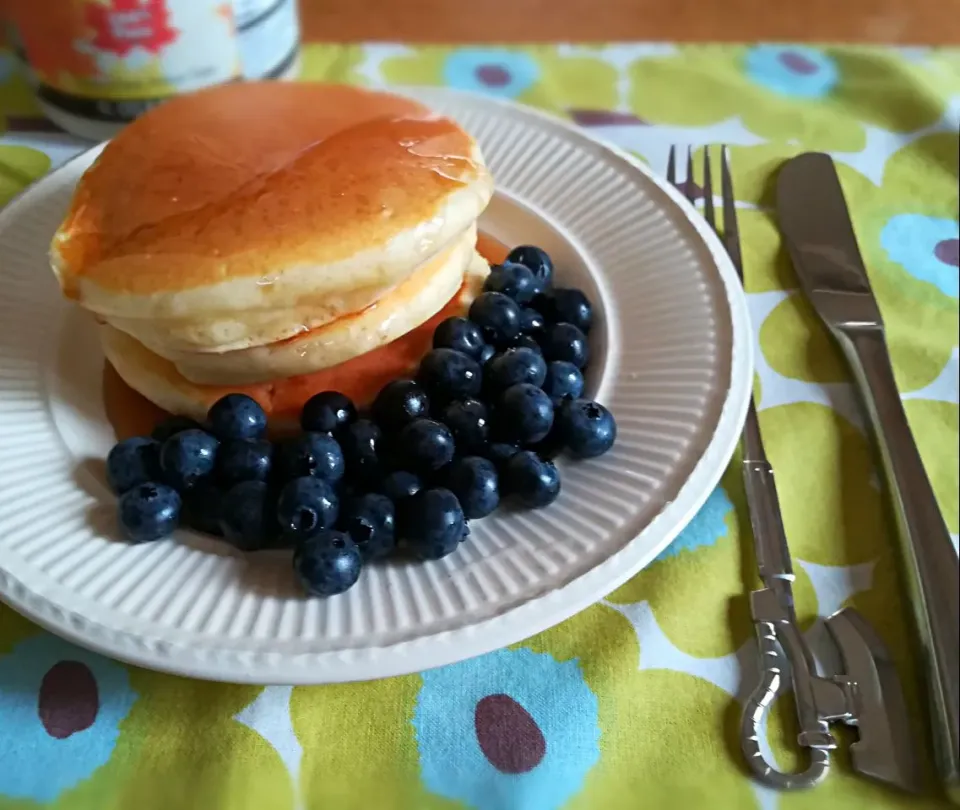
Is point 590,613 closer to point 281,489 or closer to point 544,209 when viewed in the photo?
point 281,489

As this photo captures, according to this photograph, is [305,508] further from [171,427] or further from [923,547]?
[923,547]

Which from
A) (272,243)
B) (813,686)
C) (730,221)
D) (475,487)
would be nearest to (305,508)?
(475,487)

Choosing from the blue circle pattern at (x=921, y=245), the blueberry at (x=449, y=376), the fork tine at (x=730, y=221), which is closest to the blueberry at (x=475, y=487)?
the blueberry at (x=449, y=376)

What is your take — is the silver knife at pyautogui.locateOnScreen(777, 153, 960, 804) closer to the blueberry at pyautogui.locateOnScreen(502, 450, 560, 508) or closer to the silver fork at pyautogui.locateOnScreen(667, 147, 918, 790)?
the silver fork at pyautogui.locateOnScreen(667, 147, 918, 790)

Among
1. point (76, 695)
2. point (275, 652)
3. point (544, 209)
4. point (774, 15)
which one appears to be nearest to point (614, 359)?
point (544, 209)

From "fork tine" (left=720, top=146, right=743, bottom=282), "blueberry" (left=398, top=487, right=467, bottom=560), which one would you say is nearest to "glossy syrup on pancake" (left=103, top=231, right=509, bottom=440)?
"blueberry" (left=398, top=487, right=467, bottom=560)

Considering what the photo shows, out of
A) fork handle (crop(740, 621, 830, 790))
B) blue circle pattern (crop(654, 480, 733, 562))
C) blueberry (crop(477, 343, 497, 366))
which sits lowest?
fork handle (crop(740, 621, 830, 790))
